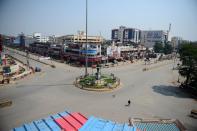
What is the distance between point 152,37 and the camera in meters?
135

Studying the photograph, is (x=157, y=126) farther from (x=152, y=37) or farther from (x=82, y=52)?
(x=152, y=37)

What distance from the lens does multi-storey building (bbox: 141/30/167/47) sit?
13088cm

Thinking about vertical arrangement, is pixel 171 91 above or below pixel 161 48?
below

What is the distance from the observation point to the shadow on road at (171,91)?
1143 inches

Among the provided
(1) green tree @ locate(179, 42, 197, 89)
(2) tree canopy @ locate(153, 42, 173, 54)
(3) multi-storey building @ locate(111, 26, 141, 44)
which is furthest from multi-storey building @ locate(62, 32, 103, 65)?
(3) multi-storey building @ locate(111, 26, 141, 44)

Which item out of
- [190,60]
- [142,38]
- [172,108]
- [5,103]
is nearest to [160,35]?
[142,38]

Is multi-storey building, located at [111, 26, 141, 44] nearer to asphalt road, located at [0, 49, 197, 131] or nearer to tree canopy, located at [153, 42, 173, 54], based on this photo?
tree canopy, located at [153, 42, 173, 54]

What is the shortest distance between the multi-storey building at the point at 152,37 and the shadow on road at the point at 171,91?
103198mm

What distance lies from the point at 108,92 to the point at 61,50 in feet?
135

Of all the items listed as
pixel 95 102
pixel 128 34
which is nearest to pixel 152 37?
pixel 128 34

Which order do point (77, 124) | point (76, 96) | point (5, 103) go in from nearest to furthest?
point (77, 124) → point (5, 103) → point (76, 96)

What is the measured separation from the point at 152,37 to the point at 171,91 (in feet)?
363

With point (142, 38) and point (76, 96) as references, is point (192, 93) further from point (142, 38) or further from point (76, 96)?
point (142, 38)

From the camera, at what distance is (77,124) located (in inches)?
580
